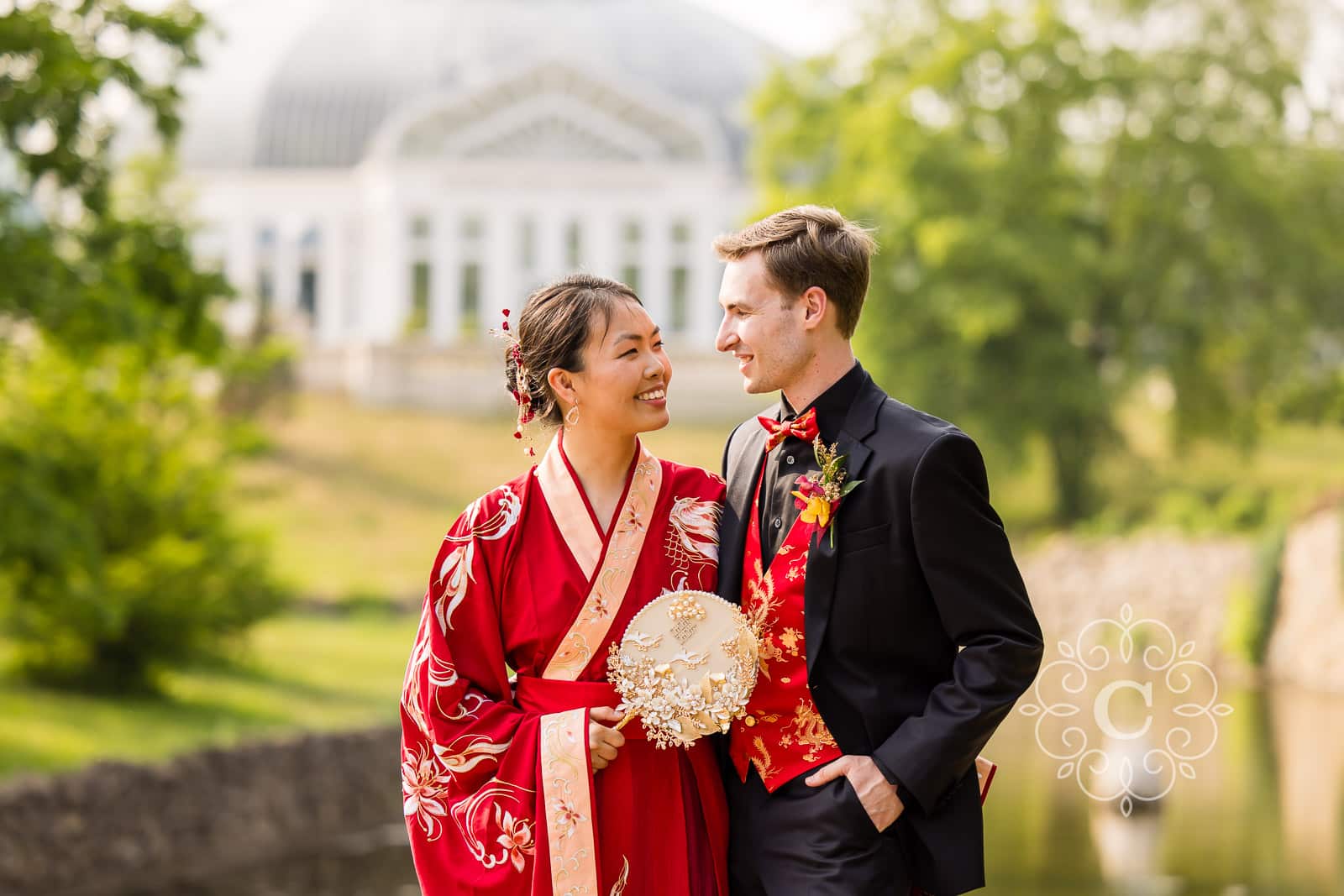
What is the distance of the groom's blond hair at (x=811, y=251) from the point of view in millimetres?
3008

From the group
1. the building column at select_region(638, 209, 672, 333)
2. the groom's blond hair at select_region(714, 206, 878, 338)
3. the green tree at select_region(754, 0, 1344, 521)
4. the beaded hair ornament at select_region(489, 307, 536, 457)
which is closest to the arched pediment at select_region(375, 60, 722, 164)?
the building column at select_region(638, 209, 672, 333)

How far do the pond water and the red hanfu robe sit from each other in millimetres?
8533

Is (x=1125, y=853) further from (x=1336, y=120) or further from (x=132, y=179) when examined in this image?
(x=132, y=179)

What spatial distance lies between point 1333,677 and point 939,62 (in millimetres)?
10834

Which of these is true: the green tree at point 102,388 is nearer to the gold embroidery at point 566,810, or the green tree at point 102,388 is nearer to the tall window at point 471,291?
the gold embroidery at point 566,810

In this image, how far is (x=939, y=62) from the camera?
25016mm

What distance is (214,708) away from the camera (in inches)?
553

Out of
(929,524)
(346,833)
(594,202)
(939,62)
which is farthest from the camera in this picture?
(594,202)

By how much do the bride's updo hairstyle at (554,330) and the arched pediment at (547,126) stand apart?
3905cm


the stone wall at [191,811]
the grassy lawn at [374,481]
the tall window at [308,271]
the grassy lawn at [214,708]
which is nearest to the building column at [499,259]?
the tall window at [308,271]

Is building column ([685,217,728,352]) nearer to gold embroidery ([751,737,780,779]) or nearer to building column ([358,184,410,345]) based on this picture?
building column ([358,184,410,345])

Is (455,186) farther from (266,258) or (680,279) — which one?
(266,258)

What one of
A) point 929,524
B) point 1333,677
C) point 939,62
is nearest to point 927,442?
point 929,524

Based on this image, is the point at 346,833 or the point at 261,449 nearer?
the point at 346,833
